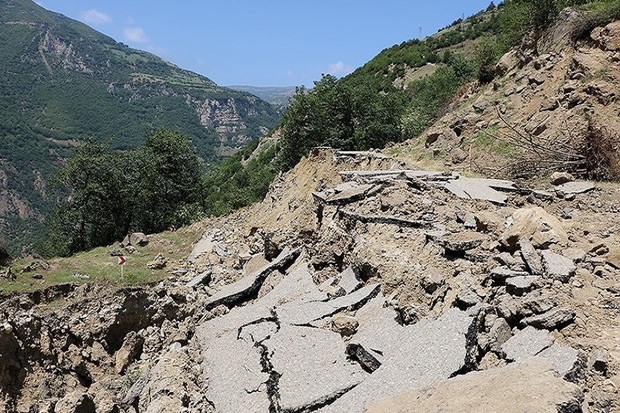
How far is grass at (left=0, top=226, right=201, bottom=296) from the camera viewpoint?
10258 mm

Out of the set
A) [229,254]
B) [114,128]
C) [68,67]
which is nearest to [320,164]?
[229,254]

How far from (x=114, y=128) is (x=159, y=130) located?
141 metres

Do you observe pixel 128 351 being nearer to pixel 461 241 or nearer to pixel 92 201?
pixel 461 241

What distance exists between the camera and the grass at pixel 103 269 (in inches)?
404

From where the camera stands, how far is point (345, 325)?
19.7 ft

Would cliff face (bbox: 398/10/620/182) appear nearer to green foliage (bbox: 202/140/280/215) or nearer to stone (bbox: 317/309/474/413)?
stone (bbox: 317/309/474/413)

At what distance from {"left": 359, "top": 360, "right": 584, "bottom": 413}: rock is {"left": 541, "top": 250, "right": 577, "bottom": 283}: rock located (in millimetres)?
1667

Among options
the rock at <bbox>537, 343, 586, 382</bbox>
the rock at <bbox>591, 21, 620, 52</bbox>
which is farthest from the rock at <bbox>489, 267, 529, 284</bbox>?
the rock at <bbox>591, 21, 620, 52</bbox>

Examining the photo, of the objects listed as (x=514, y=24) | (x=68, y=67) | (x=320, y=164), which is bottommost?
(x=320, y=164)

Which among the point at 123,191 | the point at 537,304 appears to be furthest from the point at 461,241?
the point at 123,191

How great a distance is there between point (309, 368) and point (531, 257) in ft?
9.51

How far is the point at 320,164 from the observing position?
15102 millimetres

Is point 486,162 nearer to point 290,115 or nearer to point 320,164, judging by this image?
point 320,164

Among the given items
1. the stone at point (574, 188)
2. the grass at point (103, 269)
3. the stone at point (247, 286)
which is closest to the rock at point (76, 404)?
the stone at point (247, 286)
